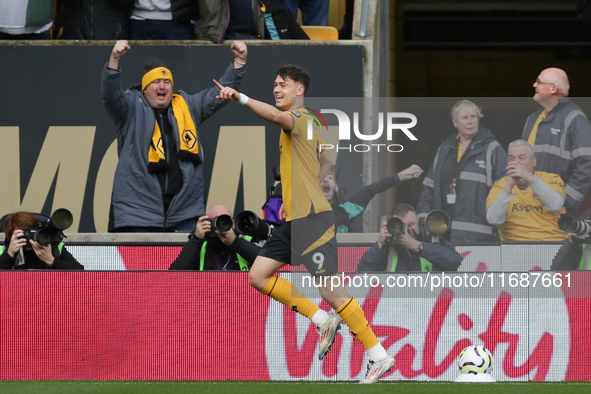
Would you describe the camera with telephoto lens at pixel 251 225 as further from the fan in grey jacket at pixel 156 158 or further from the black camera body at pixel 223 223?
the fan in grey jacket at pixel 156 158

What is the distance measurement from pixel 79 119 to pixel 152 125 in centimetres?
177

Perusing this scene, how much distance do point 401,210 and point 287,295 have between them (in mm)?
1309

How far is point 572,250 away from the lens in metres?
6.50

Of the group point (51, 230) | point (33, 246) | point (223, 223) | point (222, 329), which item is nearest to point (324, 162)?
point (223, 223)

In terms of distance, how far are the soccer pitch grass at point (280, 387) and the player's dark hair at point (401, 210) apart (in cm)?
119

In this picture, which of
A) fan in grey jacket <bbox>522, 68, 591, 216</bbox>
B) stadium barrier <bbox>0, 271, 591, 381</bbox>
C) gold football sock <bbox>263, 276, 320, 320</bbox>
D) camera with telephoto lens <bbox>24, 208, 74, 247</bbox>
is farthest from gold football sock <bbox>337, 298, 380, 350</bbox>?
camera with telephoto lens <bbox>24, 208, 74, 247</bbox>

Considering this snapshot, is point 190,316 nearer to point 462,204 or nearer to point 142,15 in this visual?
point 462,204

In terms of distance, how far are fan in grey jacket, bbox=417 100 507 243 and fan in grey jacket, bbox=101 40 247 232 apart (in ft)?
6.32

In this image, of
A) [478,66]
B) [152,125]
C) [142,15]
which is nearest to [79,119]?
[142,15]

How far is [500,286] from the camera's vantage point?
251 inches

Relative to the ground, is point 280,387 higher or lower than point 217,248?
lower

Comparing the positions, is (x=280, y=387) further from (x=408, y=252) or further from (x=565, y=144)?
(x=565, y=144)

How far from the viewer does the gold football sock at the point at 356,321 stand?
224 inches

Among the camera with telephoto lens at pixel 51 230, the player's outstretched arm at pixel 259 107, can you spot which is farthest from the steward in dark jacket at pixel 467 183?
the camera with telephoto lens at pixel 51 230
